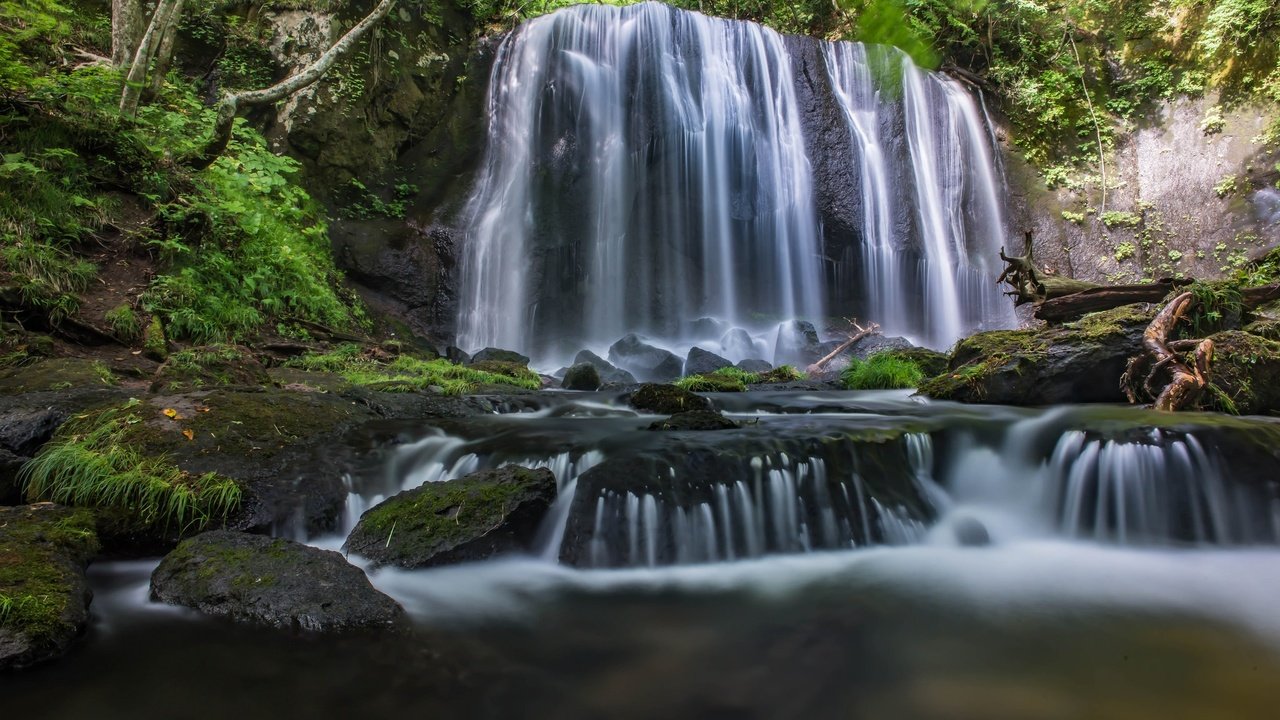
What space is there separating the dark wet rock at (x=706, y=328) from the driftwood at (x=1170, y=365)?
878 centimetres

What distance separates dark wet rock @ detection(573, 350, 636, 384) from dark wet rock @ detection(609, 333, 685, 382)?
1.01 feet

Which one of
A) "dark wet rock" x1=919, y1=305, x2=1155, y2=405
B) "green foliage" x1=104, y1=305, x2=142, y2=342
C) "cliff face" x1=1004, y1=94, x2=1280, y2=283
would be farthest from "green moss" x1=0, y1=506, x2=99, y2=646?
"cliff face" x1=1004, y1=94, x2=1280, y2=283

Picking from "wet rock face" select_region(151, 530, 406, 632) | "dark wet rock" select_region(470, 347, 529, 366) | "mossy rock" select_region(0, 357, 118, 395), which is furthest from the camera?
"dark wet rock" select_region(470, 347, 529, 366)

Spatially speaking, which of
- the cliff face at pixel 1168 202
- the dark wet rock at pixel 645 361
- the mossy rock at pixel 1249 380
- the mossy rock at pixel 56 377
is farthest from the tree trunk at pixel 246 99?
the cliff face at pixel 1168 202

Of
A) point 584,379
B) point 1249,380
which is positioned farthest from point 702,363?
point 1249,380

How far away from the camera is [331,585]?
109 inches

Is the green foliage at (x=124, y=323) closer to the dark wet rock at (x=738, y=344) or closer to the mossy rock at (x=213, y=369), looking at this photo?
the mossy rock at (x=213, y=369)

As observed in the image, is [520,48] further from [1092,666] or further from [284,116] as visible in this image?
[1092,666]

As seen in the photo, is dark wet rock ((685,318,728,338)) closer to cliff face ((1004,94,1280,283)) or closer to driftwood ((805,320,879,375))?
driftwood ((805,320,879,375))

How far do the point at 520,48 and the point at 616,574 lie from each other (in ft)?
49.6

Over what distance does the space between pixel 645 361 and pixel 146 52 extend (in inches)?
324

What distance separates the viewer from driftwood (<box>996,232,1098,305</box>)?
791 centimetres

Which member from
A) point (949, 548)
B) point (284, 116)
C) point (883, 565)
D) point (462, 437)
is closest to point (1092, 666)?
point (883, 565)

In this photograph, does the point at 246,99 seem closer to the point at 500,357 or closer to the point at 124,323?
the point at 124,323
